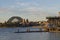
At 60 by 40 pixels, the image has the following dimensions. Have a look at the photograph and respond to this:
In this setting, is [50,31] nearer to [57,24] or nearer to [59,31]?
[59,31]

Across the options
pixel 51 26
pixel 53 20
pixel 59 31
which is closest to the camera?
pixel 59 31

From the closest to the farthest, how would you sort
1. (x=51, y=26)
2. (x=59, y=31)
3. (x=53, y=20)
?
(x=59, y=31) < (x=51, y=26) < (x=53, y=20)

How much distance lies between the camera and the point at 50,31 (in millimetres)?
148250

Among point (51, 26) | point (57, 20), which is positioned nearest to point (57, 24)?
point (57, 20)

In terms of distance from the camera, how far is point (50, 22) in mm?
162500

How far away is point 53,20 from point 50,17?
3.61 metres

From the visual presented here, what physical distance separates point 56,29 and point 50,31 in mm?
3789

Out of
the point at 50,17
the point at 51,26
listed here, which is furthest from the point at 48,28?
the point at 50,17

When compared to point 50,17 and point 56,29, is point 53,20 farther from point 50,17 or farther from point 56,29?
point 56,29

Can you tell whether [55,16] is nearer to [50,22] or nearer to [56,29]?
[50,22]

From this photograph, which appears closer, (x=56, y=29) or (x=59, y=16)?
(x=56, y=29)

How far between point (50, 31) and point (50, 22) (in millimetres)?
15208

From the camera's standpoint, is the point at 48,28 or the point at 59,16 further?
the point at 59,16

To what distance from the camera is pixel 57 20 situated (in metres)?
167
